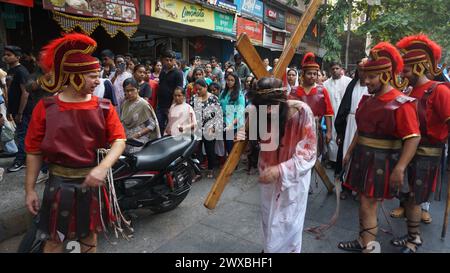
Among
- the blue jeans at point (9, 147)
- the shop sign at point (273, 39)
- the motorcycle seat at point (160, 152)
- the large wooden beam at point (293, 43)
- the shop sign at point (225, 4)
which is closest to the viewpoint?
the large wooden beam at point (293, 43)

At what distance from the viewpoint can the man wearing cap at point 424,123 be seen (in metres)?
2.91

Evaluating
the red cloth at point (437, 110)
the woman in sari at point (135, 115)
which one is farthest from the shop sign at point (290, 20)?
the red cloth at point (437, 110)

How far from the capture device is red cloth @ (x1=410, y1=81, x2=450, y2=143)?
2.82 m

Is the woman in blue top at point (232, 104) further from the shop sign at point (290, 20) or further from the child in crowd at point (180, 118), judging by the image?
the shop sign at point (290, 20)

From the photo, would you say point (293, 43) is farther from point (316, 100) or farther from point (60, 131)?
point (316, 100)

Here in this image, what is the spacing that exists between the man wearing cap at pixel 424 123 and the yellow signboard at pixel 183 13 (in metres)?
7.52

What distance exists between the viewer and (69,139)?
2.00 metres

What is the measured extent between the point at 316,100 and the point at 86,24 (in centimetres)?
559

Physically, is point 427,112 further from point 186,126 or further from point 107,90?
point 107,90

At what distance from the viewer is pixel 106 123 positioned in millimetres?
2158

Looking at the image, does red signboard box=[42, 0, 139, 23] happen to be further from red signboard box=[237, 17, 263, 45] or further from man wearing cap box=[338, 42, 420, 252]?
man wearing cap box=[338, 42, 420, 252]

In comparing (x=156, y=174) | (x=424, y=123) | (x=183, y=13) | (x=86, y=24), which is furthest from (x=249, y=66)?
(x=183, y=13)

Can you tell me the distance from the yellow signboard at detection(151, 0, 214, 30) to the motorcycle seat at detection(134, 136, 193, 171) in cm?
630
